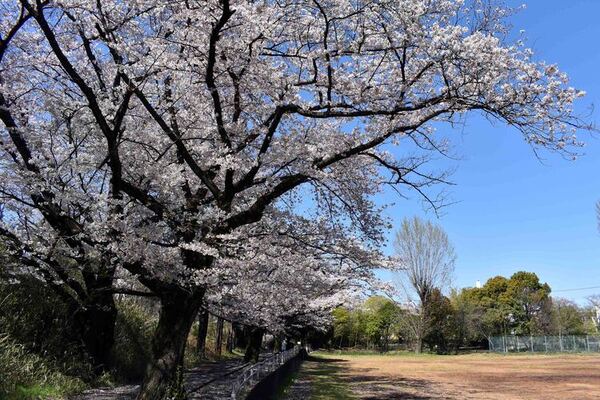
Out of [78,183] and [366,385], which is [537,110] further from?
[366,385]

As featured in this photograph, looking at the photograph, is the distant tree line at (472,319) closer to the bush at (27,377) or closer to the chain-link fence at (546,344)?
the chain-link fence at (546,344)

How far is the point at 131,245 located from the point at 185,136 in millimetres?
2317

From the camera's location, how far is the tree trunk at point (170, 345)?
7.77 m

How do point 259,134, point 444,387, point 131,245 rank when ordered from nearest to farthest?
point 131,245 < point 259,134 < point 444,387

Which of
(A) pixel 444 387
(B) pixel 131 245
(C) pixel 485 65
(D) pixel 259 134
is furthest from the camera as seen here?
(A) pixel 444 387

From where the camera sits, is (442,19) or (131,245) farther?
(131,245)

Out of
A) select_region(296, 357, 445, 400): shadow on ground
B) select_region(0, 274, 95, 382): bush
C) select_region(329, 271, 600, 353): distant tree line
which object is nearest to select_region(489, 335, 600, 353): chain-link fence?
select_region(329, 271, 600, 353): distant tree line

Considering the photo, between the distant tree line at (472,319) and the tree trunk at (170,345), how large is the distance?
152ft

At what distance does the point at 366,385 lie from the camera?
62.0 feet

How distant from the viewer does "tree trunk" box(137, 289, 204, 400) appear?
25.5 feet

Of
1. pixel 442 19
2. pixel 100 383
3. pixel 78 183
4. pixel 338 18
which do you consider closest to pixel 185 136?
pixel 78 183

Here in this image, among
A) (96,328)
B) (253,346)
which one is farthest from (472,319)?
(96,328)

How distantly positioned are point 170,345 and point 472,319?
52432 millimetres

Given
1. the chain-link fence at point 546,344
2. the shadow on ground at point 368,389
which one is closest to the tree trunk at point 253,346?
the shadow on ground at point 368,389
